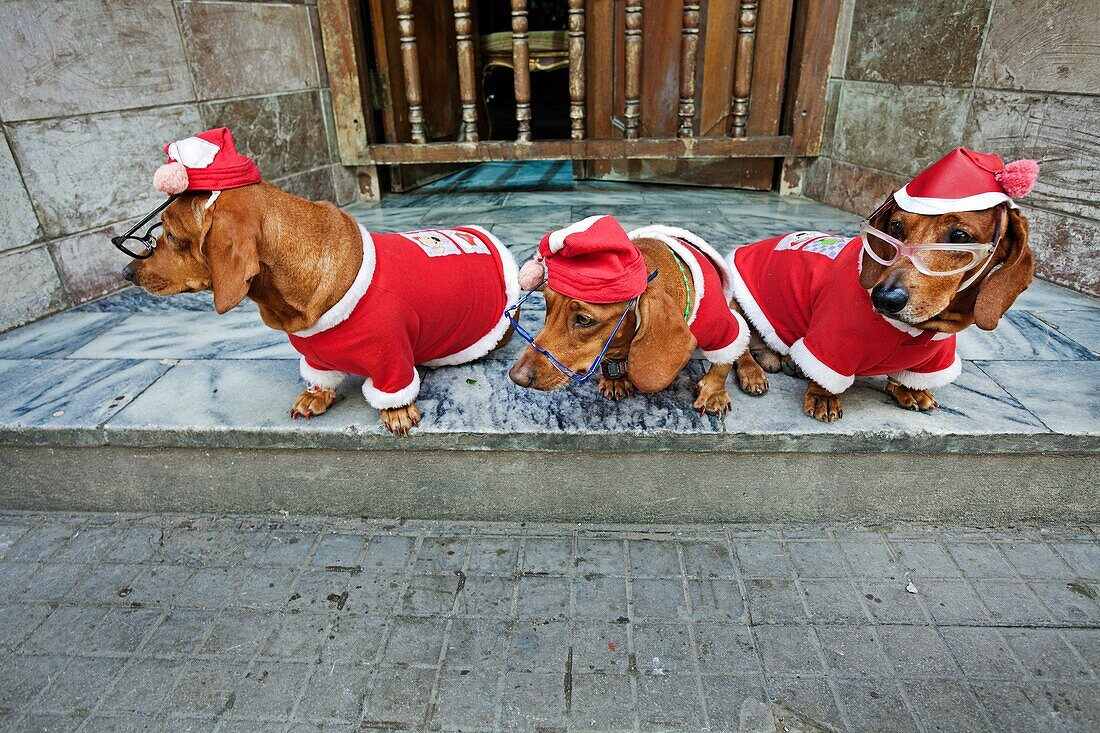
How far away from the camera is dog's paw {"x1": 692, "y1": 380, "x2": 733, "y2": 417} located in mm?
2533

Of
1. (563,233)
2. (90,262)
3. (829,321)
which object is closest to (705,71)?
(829,321)

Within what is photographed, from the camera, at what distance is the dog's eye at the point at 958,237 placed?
190 cm

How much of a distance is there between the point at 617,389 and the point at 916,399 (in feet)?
3.77

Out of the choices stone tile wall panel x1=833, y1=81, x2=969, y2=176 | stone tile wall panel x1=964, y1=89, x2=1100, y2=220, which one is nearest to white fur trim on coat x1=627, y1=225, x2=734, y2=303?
stone tile wall panel x1=964, y1=89, x2=1100, y2=220

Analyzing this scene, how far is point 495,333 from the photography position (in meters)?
2.93

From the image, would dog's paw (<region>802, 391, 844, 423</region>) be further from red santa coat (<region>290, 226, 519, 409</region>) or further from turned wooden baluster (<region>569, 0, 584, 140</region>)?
turned wooden baluster (<region>569, 0, 584, 140</region>)

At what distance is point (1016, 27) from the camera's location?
11.6ft

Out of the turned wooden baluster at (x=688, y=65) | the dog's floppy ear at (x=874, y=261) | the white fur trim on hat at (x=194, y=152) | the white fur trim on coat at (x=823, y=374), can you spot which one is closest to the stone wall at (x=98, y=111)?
the white fur trim on hat at (x=194, y=152)

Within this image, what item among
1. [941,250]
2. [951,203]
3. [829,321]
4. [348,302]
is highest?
[951,203]

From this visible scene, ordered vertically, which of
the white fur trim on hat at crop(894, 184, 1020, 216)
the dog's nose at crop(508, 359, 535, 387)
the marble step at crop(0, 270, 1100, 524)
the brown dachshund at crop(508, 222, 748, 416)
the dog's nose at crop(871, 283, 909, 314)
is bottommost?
the marble step at crop(0, 270, 1100, 524)

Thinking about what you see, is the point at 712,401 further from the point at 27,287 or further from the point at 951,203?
the point at 27,287

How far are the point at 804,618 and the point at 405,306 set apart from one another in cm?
176

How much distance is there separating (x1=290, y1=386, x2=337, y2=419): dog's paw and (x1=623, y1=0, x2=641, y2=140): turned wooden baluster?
3.66m

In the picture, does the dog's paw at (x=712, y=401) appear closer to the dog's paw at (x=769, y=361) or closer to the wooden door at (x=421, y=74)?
the dog's paw at (x=769, y=361)
